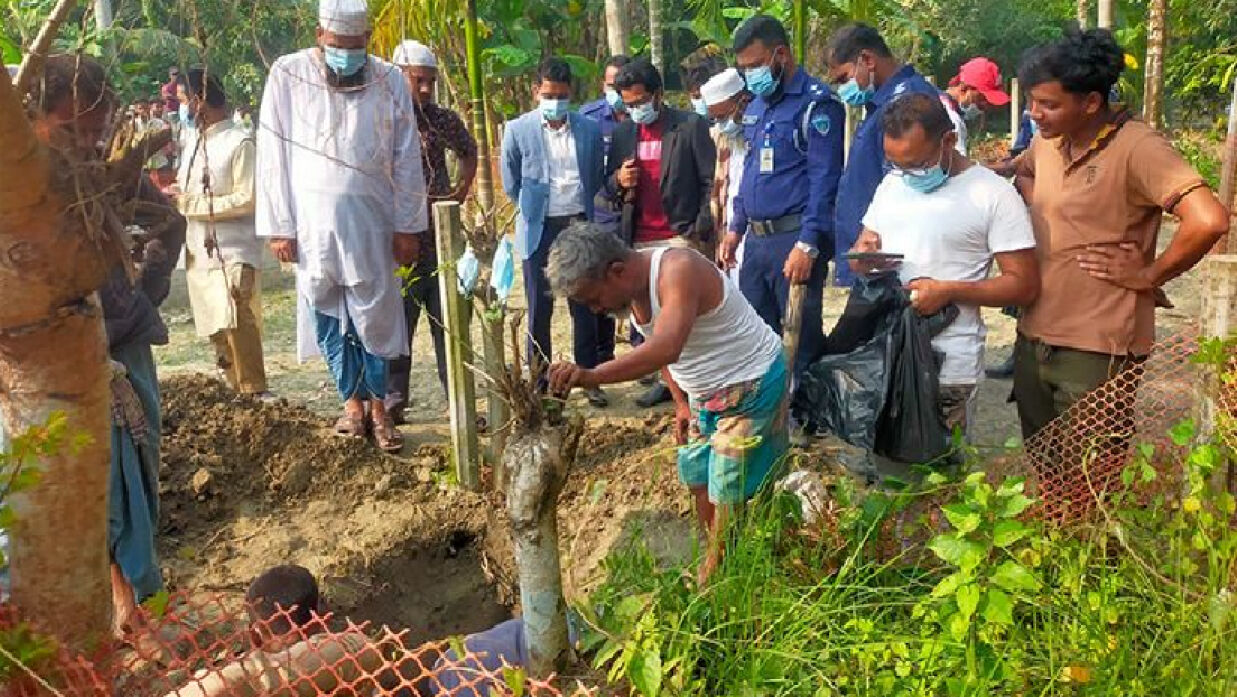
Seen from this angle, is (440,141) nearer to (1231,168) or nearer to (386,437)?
(386,437)

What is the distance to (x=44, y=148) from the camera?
1814 mm

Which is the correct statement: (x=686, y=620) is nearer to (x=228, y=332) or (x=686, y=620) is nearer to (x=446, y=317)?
(x=446, y=317)

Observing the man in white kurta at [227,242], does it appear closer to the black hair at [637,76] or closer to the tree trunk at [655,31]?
the black hair at [637,76]

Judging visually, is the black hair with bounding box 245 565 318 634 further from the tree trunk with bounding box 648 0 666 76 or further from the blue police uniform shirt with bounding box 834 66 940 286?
the tree trunk with bounding box 648 0 666 76

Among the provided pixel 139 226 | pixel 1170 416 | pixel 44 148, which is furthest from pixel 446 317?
pixel 1170 416

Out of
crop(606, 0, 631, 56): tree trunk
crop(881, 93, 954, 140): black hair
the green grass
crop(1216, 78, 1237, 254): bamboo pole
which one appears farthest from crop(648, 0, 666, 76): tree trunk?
the green grass

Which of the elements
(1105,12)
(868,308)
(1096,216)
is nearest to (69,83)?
(868,308)

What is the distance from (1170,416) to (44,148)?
4348 millimetres

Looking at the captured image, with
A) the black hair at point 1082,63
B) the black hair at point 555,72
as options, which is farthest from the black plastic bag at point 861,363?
the black hair at point 555,72

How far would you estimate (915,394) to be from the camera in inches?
128

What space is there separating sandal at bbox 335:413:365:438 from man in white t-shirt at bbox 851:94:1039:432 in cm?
275

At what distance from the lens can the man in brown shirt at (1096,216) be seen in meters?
2.92

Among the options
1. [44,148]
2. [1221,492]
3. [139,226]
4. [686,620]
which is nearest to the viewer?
[44,148]

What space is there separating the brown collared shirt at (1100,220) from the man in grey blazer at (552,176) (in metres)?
2.86
